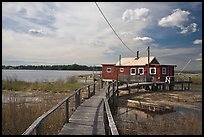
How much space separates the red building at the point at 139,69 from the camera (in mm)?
32156

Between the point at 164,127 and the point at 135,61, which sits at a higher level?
the point at 135,61

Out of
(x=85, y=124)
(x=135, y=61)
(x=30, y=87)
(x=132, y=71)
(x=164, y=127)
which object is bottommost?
(x=164, y=127)

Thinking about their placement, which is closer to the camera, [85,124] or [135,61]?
[85,124]

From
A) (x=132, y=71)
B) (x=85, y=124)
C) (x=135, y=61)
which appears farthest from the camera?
(x=135, y=61)

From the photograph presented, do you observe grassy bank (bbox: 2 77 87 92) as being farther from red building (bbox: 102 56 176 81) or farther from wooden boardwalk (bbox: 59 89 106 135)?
wooden boardwalk (bbox: 59 89 106 135)

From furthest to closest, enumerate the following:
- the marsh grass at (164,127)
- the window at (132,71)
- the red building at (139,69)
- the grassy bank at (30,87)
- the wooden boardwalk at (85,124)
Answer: the window at (132,71), the grassy bank at (30,87), the red building at (139,69), the marsh grass at (164,127), the wooden boardwalk at (85,124)

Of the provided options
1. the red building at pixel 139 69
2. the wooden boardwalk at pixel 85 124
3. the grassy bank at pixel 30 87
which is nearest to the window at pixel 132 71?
the red building at pixel 139 69

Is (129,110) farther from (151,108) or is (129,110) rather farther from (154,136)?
(154,136)

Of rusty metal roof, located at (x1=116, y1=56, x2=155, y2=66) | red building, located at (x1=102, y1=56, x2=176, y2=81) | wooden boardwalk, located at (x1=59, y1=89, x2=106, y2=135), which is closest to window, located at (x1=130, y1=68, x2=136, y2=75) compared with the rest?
red building, located at (x1=102, y1=56, x2=176, y2=81)

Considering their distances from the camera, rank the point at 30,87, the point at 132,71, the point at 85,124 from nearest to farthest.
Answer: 1. the point at 85,124
2. the point at 132,71
3. the point at 30,87

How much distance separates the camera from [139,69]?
1319 inches

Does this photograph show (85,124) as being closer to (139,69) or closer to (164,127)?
(164,127)

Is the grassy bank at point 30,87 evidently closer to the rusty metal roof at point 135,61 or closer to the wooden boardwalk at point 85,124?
the rusty metal roof at point 135,61

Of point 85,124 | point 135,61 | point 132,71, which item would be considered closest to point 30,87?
point 132,71
